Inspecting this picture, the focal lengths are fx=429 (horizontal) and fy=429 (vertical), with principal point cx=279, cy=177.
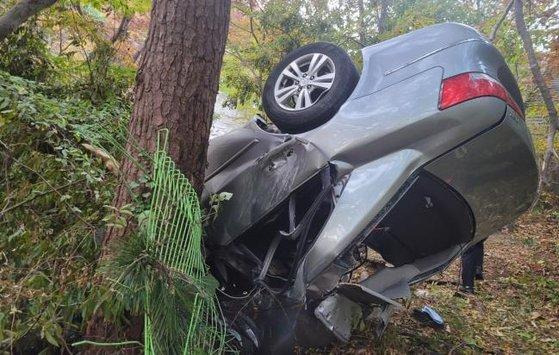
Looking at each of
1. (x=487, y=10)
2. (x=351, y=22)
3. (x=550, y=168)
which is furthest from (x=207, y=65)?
(x=550, y=168)

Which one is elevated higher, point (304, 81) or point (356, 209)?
point (304, 81)

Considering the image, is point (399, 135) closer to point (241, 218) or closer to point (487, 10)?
point (241, 218)

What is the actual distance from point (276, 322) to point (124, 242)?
130 cm

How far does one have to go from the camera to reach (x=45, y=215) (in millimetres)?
2402

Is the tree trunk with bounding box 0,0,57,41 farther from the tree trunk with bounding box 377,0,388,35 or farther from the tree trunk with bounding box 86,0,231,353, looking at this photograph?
the tree trunk with bounding box 377,0,388,35

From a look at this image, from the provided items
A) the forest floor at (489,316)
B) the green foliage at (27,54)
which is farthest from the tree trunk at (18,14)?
the forest floor at (489,316)

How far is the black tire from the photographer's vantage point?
287 centimetres

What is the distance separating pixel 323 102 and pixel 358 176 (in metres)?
0.63

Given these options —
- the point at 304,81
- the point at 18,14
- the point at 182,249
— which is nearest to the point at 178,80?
the point at 182,249

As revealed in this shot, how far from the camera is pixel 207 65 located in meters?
2.39

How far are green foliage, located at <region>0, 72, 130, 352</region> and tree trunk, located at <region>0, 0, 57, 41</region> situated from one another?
35 centimetres

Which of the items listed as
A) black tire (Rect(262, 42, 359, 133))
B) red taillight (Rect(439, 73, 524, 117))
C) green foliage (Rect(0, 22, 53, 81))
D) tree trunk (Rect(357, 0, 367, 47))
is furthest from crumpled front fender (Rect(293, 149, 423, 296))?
tree trunk (Rect(357, 0, 367, 47))

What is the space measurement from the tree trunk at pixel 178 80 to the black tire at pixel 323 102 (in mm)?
759

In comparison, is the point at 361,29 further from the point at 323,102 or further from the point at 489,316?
the point at 323,102
